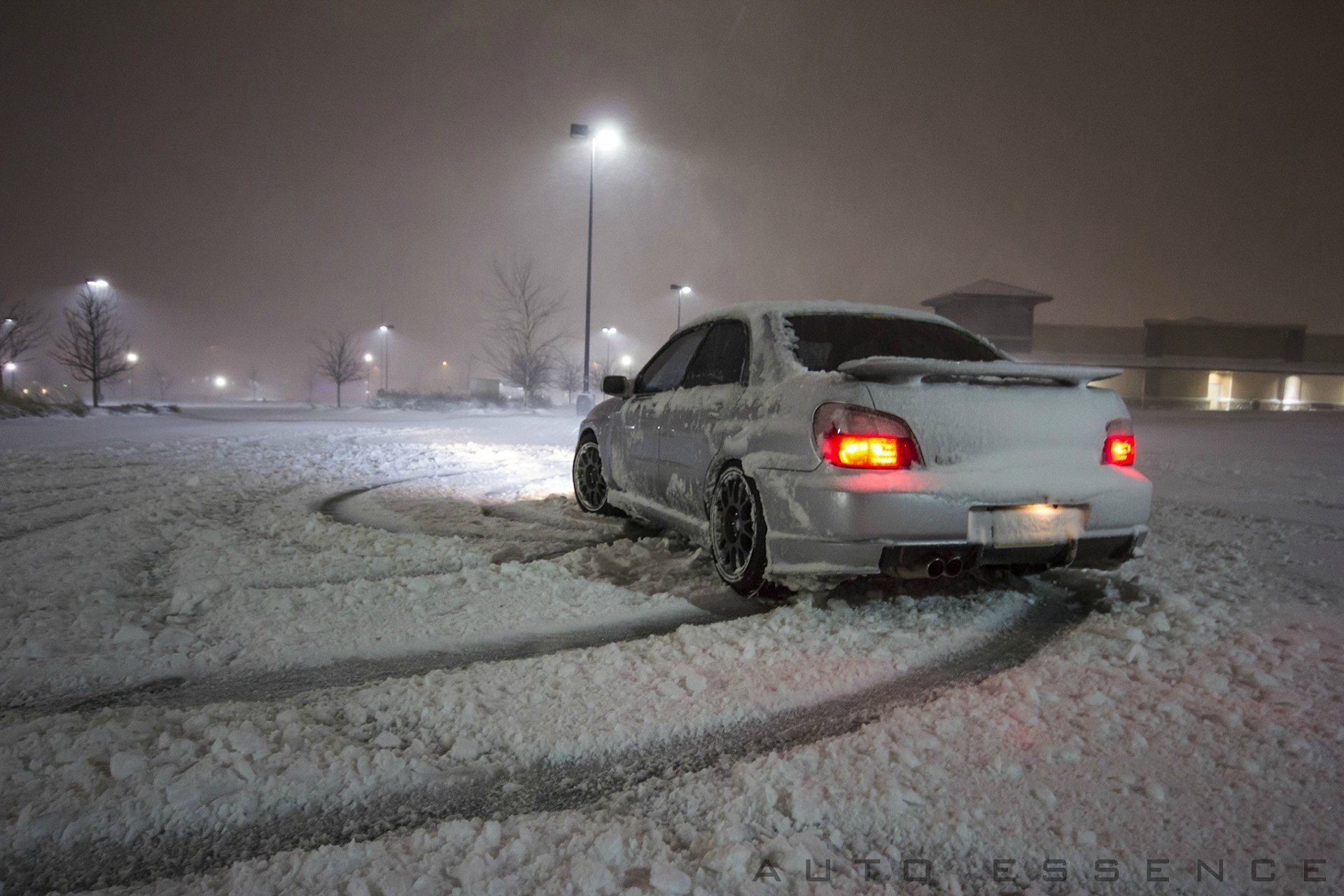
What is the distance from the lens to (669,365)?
5.49m

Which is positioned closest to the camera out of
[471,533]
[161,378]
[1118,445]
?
[1118,445]

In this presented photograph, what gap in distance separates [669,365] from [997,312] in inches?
1616

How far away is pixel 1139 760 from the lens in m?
2.28

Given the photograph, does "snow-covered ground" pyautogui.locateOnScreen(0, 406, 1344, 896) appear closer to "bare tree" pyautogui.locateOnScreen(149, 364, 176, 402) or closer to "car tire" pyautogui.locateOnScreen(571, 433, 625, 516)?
"car tire" pyautogui.locateOnScreen(571, 433, 625, 516)

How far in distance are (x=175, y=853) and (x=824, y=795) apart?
5.33ft

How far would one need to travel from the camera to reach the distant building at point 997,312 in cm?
4156

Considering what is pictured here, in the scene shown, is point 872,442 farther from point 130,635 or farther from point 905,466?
point 130,635

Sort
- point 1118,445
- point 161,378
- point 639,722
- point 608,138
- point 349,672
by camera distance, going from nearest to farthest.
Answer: point 639,722
point 349,672
point 1118,445
point 608,138
point 161,378

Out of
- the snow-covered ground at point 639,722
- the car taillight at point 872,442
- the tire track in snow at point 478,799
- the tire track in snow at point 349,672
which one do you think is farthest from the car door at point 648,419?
the tire track in snow at point 478,799

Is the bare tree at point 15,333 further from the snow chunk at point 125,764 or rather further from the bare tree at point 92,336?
the snow chunk at point 125,764

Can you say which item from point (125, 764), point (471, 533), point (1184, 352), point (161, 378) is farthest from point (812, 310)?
point (161, 378)

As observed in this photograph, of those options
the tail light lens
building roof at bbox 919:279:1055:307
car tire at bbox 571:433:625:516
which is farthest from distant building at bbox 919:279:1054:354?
the tail light lens

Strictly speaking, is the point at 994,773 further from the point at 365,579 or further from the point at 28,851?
the point at 365,579

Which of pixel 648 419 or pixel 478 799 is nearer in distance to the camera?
pixel 478 799
